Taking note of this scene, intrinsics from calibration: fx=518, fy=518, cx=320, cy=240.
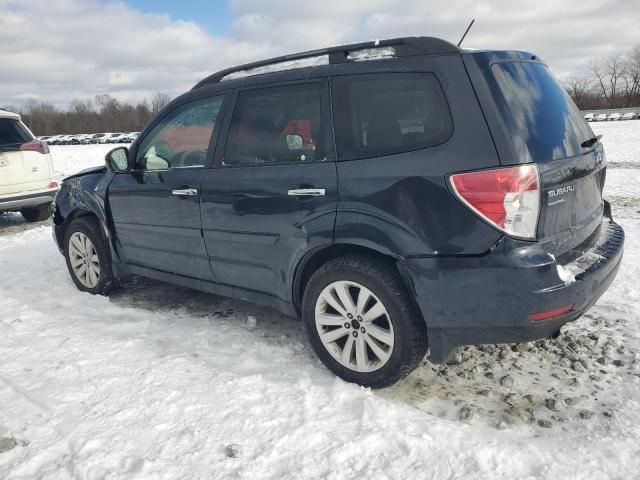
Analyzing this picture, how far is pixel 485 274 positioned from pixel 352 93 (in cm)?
129

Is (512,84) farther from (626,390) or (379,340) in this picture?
(626,390)

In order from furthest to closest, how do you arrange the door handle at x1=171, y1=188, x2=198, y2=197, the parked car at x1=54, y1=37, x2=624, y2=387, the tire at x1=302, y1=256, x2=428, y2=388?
1. the door handle at x1=171, y1=188, x2=198, y2=197
2. the tire at x1=302, y1=256, x2=428, y2=388
3. the parked car at x1=54, y1=37, x2=624, y2=387

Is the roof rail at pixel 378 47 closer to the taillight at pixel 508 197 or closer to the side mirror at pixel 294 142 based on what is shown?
the side mirror at pixel 294 142

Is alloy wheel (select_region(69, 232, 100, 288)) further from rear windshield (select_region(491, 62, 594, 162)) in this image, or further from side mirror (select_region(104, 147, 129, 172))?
rear windshield (select_region(491, 62, 594, 162))

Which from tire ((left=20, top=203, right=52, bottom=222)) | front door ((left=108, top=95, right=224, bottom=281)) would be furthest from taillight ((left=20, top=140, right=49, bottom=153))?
front door ((left=108, top=95, right=224, bottom=281))

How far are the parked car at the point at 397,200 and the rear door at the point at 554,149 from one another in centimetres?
1

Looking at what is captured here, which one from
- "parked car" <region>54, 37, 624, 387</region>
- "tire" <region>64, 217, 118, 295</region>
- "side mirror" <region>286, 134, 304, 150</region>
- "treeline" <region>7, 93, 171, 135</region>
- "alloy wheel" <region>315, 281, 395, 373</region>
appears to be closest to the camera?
"parked car" <region>54, 37, 624, 387</region>

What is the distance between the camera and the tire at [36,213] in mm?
8953

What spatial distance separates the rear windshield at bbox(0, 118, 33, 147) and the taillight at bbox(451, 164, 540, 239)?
785 centimetres

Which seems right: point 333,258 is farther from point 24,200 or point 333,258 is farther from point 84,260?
point 24,200

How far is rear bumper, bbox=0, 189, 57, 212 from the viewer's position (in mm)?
7864

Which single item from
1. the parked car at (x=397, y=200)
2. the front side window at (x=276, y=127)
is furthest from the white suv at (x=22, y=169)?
the front side window at (x=276, y=127)

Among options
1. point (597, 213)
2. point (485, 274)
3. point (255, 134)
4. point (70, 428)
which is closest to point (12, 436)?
point (70, 428)

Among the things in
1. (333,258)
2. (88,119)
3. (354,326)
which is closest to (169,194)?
(333,258)
